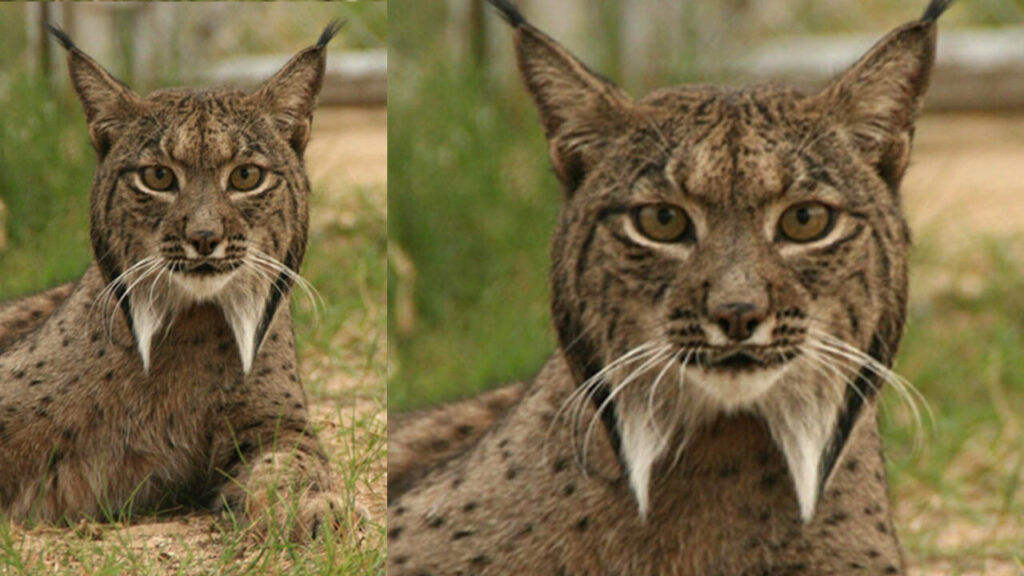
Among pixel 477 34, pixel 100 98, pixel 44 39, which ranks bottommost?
pixel 100 98

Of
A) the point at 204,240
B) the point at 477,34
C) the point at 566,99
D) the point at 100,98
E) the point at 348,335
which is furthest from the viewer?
the point at 477,34

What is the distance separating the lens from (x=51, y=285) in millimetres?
3576

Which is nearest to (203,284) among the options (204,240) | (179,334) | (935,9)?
(204,240)

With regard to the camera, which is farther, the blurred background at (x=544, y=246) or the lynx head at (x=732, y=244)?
the blurred background at (x=544, y=246)

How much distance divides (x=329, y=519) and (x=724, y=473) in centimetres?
82

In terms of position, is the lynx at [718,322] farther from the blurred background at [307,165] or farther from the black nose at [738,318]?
the blurred background at [307,165]

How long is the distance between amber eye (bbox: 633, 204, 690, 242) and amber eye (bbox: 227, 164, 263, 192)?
857 millimetres

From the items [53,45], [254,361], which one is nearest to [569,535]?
[254,361]

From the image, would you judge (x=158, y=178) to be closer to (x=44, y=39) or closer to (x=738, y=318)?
(x=44, y=39)

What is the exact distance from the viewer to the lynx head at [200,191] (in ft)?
10.5

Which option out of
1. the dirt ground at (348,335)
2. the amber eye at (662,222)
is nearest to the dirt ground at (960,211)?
the dirt ground at (348,335)

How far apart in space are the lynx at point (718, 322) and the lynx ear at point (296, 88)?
600mm

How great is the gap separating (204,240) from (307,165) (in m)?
0.34

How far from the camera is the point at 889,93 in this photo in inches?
110
